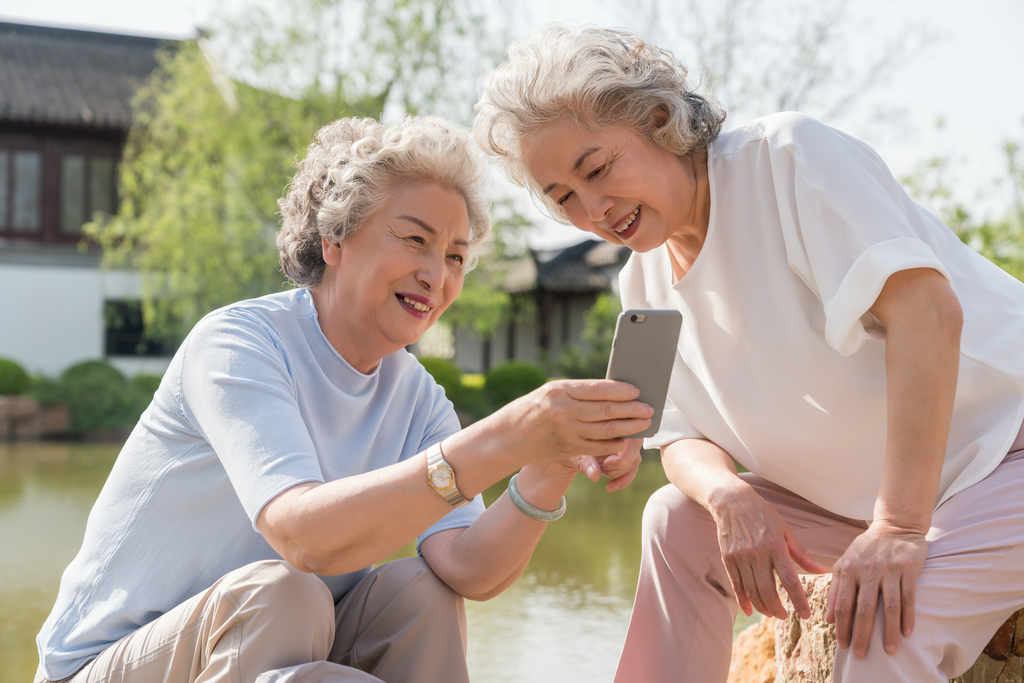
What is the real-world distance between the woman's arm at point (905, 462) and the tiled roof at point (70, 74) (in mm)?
17054

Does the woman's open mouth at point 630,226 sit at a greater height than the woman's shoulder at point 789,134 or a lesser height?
lesser

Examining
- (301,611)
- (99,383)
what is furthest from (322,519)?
(99,383)

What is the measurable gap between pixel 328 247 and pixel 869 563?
128 centimetres

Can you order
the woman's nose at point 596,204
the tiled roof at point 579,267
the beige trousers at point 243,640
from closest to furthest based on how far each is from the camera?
the beige trousers at point 243,640 → the woman's nose at point 596,204 → the tiled roof at point 579,267

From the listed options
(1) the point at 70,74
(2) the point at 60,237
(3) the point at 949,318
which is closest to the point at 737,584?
(3) the point at 949,318

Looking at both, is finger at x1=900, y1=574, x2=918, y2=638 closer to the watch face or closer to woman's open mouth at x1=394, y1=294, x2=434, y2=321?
the watch face

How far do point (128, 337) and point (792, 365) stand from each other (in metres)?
16.6

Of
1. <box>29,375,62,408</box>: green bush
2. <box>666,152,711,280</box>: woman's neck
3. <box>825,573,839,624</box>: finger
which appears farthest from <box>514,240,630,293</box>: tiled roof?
<box>825,573,839,624</box>: finger

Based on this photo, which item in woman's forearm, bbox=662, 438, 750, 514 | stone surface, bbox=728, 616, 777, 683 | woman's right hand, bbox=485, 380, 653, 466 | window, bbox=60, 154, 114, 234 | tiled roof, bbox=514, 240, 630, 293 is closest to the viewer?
woman's right hand, bbox=485, 380, 653, 466

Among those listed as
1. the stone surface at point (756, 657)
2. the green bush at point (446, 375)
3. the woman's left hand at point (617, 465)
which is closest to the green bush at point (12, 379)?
the green bush at point (446, 375)

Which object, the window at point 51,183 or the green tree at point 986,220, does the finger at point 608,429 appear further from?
the window at point 51,183

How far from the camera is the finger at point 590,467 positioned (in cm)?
157

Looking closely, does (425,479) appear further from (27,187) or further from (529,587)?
(27,187)

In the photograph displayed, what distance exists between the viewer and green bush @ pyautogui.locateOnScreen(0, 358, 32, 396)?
41.2 feet
